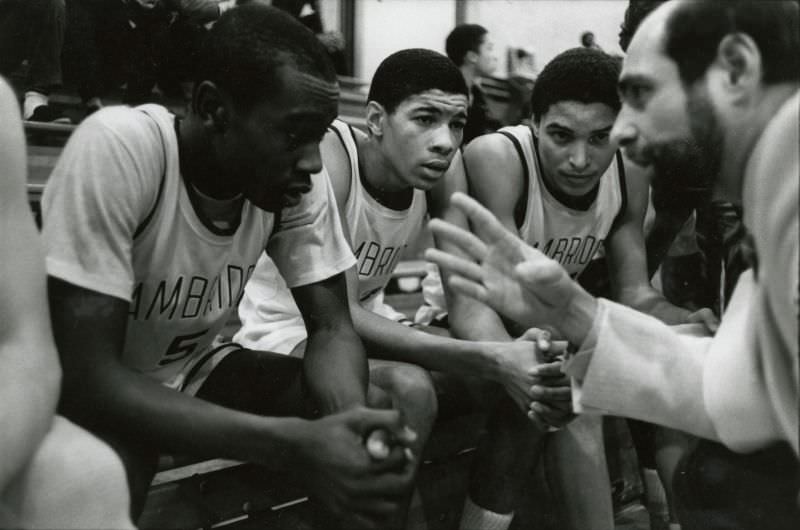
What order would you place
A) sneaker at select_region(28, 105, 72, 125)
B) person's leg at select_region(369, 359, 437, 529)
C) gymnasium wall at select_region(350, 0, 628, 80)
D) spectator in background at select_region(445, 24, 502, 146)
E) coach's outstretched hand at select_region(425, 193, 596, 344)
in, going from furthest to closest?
gymnasium wall at select_region(350, 0, 628, 80) < spectator in background at select_region(445, 24, 502, 146) < sneaker at select_region(28, 105, 72, 125) < person's leg at select_region(369, 359, 437, 529) < coach's outstretched hand at select_region(425, 193, 596, 344)

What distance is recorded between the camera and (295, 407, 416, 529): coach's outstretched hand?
1415 mm

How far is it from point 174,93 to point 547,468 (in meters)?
2.33

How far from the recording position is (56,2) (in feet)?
11.2

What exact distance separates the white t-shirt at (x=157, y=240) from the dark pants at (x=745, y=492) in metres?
1.03

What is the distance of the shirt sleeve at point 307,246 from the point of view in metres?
1.93

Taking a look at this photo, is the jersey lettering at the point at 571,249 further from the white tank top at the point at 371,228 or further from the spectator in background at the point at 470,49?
the spectator in background at the point at 470,49

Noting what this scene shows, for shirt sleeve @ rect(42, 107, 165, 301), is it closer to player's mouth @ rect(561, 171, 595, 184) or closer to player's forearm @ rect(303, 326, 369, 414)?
player's forearm @ rect(303, 326, 369, 414)

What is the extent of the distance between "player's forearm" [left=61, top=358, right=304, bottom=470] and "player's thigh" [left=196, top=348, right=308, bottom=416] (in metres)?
0.39

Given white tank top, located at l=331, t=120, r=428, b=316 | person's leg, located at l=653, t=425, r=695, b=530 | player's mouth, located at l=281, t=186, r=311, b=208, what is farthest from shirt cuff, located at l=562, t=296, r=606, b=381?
white tank top, located at l=331, t=120, r=428, b=316

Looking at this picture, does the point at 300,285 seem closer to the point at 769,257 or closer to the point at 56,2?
the point at 769,257

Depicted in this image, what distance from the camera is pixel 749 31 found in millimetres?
1378

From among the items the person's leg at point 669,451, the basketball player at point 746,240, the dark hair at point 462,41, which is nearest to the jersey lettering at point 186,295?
the basketball player at point 746,240

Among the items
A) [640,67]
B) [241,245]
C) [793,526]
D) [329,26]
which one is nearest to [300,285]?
[241,245]

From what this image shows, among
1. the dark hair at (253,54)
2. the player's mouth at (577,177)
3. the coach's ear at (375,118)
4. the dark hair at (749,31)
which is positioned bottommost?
the player's mouth at (577,177)
